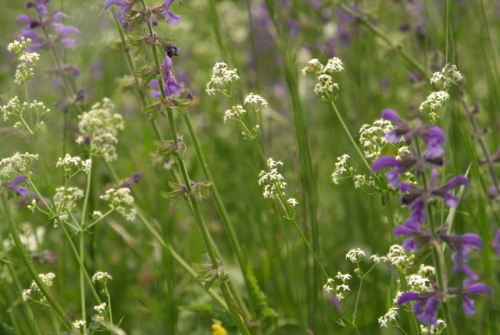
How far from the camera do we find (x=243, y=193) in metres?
2.83

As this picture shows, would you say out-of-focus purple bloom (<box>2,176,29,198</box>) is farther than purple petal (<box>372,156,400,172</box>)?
Yes

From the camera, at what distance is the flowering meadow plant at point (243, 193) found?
1573mm

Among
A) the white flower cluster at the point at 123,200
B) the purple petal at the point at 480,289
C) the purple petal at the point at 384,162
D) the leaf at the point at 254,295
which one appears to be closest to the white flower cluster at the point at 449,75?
→ the purple petal at the point at 384,162

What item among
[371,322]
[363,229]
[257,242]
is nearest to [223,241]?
[257,242]

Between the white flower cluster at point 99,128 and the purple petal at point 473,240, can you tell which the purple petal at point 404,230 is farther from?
the white flower cluster at point 99,128

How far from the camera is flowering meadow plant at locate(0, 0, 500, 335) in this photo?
1.57 meters

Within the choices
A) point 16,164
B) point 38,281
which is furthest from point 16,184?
point 38,281

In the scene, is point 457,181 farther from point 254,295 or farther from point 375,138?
point 254,295

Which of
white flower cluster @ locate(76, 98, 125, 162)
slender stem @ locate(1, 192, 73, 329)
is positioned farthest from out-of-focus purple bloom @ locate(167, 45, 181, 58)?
slender stem @ locate(1, 192, 73, 329)

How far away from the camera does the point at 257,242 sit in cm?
300

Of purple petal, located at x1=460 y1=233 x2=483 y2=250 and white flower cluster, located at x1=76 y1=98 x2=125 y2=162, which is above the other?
white flower cluster, located at x1=76 y1=98 x2=125 y2=162

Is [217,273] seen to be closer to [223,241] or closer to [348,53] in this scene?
[223,241]

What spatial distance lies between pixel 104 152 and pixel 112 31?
8.55ft

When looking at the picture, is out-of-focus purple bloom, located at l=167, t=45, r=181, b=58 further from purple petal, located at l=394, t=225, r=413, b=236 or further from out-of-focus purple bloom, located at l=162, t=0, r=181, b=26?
purple petal, located at l=394, t=225, r=413, b=236
